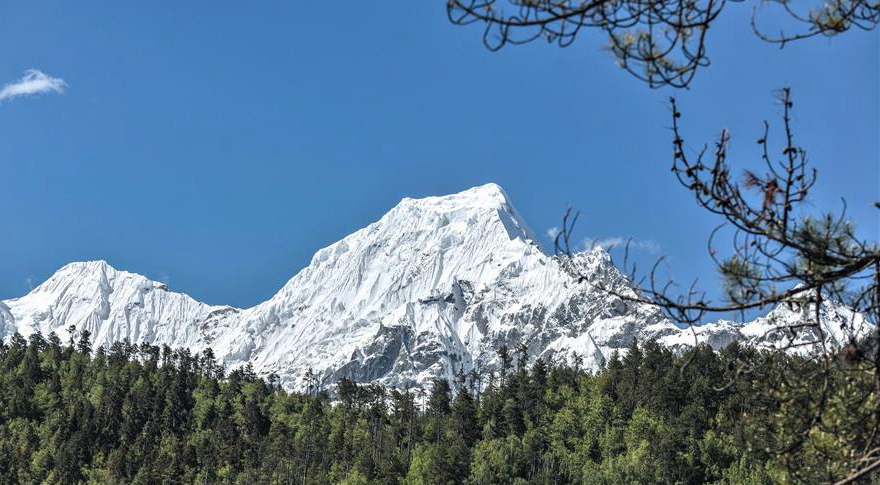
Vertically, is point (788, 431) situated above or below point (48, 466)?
below

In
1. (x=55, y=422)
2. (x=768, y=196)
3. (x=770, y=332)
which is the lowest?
(x=770, y=332)

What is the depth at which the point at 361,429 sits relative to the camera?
98.5 m

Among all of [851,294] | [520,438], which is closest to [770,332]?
[851,294]

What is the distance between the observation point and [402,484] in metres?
80.1

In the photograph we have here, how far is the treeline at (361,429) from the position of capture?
7569 cm

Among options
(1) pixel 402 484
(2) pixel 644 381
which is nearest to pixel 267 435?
(1) pixel 402 484

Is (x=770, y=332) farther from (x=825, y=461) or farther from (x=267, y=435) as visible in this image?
(x=267, y=435)

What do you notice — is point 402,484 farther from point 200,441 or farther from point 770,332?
point 770,332

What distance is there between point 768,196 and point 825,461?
2587mm

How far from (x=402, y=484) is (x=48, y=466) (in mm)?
42198

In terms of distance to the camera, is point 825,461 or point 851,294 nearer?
point 851,294

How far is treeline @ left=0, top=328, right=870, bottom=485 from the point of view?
75688 mm

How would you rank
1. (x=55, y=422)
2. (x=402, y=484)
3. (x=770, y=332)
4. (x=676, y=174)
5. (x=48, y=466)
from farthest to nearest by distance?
(x=55, y=422), (x=48, y=466), (x=402, y=484), (x=770, y=332), (x=676, y=174)

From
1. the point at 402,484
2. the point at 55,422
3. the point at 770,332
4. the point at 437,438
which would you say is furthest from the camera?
the point at 55,422
